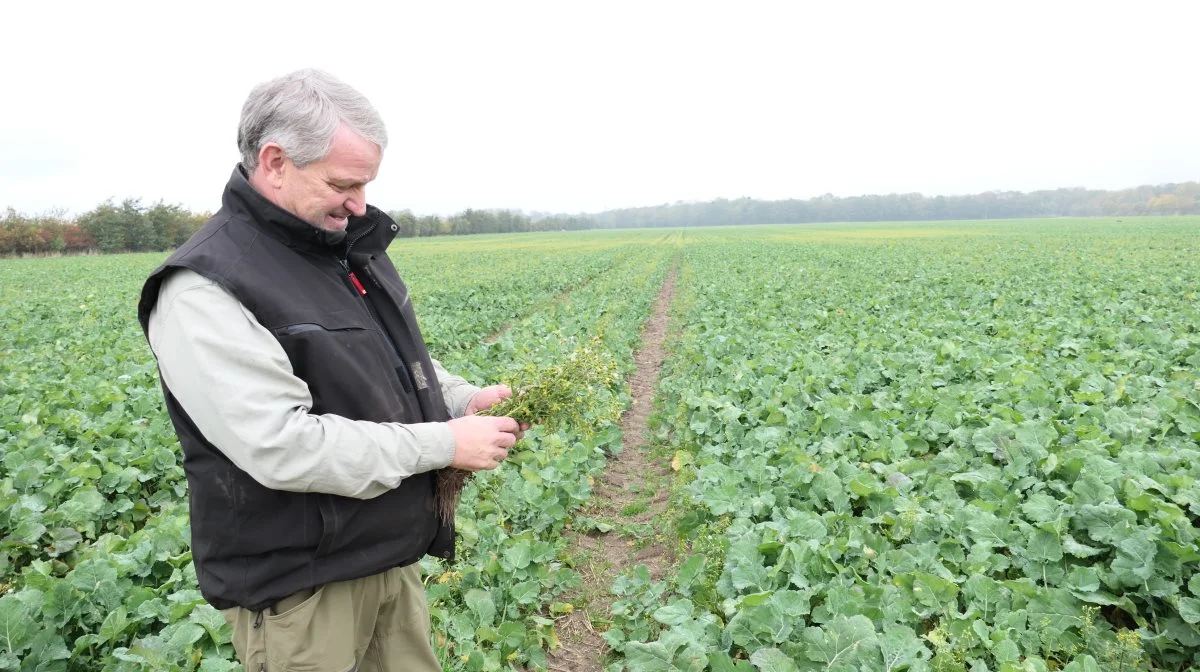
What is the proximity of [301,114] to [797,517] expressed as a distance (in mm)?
3407

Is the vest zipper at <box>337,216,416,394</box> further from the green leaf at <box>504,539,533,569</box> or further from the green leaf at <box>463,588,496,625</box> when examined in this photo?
the green leaf at <box>504,539,533,569</box>

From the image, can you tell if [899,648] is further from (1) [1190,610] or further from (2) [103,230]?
(2) [103,230]

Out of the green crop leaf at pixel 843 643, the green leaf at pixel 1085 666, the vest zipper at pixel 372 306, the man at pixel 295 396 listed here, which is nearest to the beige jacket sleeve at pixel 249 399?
the man at pixel 295 396

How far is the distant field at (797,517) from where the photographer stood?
3021mm

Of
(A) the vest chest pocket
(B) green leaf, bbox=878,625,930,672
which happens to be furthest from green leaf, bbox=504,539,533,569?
(A) the vest chest pocket

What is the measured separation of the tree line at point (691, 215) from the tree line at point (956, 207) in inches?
8.2

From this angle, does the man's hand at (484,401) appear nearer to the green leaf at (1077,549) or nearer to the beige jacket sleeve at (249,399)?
the beige jacket sleeve at (249,399)

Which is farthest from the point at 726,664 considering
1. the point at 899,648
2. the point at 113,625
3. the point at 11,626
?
the point at 11,626

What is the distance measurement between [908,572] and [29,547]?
5310 millimetres

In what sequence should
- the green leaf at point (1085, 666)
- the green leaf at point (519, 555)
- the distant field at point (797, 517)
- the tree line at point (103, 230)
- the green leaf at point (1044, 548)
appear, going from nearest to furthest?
the green leaf at point (1085, 666) < the distant field at point (797, 517) < the green leaf at point (1044, 548) < the green leaf at point (519, 555) < the tree line at point (103, 230)

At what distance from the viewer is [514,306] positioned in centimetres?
1769

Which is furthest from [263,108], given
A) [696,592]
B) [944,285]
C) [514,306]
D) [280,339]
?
[944,285]

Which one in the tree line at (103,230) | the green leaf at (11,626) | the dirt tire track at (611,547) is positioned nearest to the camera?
the green leaf at (11,626)

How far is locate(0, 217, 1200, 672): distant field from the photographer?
9.91ft
